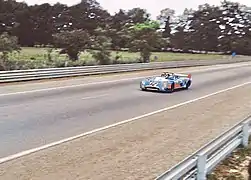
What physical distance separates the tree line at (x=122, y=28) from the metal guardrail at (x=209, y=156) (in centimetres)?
2326

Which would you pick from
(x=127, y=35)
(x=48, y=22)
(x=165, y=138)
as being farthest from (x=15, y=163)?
(x=48, y=22)

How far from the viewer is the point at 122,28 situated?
61469mm

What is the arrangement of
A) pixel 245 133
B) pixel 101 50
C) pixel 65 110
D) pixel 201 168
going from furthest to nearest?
pixel 101 50 < pixel 65 110 < pixel 245 133 < pixel 201 168

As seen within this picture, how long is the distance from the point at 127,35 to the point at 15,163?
41308 mm

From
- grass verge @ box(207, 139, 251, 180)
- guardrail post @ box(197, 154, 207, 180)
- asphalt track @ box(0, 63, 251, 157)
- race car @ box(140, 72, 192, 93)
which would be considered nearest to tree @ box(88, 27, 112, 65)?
asphalt track @ box(0, 63, 251, 157)

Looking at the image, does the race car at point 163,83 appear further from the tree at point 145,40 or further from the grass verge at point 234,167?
the tree at point 145,40

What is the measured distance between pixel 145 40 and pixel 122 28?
54.8 ft

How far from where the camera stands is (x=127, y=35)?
48062 mm

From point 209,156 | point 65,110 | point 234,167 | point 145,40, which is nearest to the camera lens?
point 209,156

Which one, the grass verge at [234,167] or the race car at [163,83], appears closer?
the grass verge at [234,167]

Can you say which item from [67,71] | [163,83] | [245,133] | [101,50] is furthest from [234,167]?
[101,50]

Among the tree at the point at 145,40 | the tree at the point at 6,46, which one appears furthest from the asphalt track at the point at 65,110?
the tree at the point at 145,40

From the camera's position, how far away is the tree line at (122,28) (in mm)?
42219

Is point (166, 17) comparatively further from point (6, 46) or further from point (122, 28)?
point (6, 46)
